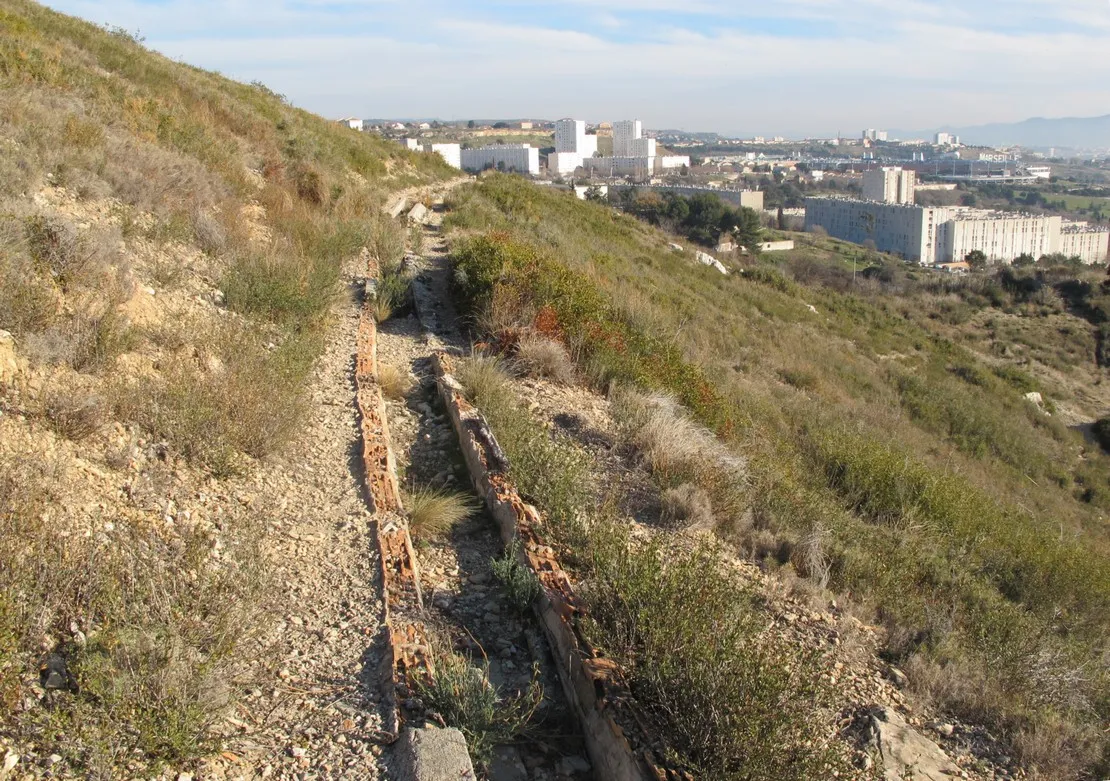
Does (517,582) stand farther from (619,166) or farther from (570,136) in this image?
Result: (570,136)

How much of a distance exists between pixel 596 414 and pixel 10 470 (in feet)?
14.9

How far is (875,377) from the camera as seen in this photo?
Answer: 16.9 meters

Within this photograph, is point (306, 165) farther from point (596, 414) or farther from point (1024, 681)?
point (1024, 681)

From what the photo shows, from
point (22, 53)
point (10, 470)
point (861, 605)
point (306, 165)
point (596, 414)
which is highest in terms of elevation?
point (22, 53)

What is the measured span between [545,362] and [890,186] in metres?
91.5

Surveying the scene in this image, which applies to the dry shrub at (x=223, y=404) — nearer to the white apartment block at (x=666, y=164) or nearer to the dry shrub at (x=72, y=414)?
the dry shrub at (x=72, y=414)

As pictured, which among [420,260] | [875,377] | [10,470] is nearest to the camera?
[10,470]

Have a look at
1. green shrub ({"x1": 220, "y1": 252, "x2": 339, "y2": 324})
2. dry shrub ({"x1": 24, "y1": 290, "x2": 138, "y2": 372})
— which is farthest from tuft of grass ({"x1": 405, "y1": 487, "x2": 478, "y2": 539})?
green shrub ({"x1": 220, "y1": 252, "x2": 339, "y2": 324})

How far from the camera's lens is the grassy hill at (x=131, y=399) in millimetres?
2553

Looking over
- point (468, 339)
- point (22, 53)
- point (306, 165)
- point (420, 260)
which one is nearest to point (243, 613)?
point (468, 339)

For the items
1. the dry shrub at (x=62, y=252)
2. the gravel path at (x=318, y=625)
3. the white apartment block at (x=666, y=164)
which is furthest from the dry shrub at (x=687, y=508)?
the white apartment block at (x=666, y=164)

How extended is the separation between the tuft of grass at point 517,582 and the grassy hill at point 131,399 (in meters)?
1.15

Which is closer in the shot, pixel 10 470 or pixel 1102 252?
pixel 10 470

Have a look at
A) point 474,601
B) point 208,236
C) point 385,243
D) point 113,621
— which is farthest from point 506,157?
point 113,621
